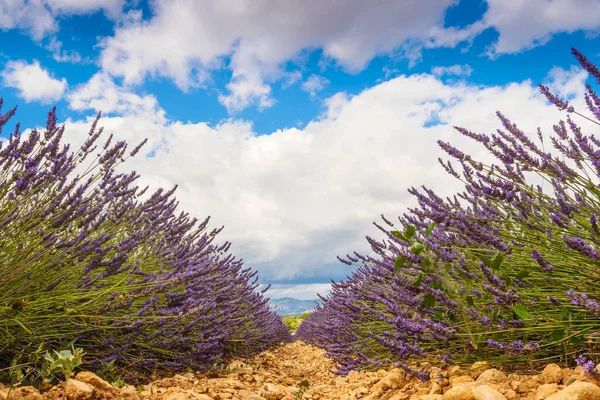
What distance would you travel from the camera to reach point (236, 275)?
5.97 meters

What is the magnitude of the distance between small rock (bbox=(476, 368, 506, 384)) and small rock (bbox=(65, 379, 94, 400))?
1.68m

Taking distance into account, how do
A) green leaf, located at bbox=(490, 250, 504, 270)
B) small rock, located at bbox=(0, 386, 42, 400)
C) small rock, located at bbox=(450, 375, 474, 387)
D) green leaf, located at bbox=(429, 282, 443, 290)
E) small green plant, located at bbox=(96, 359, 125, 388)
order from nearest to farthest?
1. small rock, located at bbox=(0, 386, 42, 400)
2. green leaf, located at bbox=(490, 250, 504, 270)
3. small rock, located at bbox=(450, 375, 474, 387)
4. green leaf, located at bbox=(429, 282, 443, 290)
5. small green plant, located at bbox=(96, 359, 125, 388)

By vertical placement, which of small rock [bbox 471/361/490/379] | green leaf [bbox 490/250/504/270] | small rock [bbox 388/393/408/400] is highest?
green leaf [bbox 490/250/504/270]

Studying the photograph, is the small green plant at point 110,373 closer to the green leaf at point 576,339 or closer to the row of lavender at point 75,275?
the row of lavender at point 75,275

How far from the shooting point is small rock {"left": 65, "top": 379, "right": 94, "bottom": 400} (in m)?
1.86

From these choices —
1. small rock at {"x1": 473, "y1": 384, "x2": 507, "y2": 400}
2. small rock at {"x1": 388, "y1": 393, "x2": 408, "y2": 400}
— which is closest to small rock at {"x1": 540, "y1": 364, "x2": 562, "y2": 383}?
small rock at {"x1": 473, "y1": 384, "x2": 507, "y2": 400}

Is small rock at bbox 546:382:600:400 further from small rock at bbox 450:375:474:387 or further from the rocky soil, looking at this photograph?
small rock at bbox 450:375:474:387

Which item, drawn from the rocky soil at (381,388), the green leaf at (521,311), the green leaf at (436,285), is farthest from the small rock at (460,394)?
the green leaf at (436,285)

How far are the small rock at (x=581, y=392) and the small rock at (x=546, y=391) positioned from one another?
17 cm

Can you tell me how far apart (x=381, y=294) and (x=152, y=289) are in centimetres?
162

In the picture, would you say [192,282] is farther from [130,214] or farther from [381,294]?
[381,294]

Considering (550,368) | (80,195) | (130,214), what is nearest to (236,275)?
(130,214)

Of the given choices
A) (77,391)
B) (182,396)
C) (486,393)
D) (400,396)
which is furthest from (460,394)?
(77,391)

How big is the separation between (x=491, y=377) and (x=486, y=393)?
0.27 m
